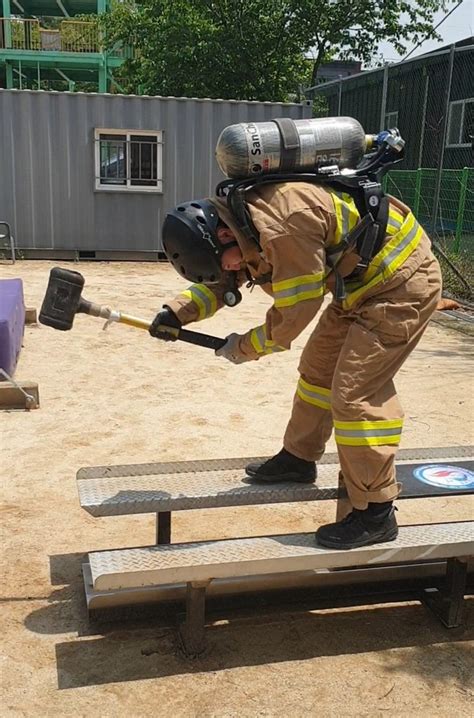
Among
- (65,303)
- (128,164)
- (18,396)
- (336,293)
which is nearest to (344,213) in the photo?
(336,293)

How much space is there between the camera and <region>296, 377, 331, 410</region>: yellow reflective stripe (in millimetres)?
3479

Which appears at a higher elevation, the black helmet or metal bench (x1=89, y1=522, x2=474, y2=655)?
the black helmet

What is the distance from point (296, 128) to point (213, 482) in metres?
1.60

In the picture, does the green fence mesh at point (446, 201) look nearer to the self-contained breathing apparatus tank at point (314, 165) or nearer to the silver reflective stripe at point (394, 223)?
the silver reflective stripe at point (394, 223)

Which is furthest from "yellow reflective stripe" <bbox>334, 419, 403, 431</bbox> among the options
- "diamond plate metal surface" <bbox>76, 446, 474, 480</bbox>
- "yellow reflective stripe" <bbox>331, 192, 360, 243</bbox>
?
"diamond plate metal surface" <bbox>76, 446, 474, 480</bbox>

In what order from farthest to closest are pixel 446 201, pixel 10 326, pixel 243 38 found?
pixel 243 38 → pixel 446 201 → pixel 10 326

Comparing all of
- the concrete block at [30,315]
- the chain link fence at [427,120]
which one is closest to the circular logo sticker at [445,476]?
the concrete block at [30,315]

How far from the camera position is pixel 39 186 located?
1425 cm

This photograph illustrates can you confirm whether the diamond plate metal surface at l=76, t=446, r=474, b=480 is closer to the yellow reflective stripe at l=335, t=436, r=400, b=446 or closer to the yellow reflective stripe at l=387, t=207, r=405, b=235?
the yellow reflective stripe at l=335, t=436, r=400, b=446

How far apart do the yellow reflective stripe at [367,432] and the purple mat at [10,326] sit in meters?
3.58

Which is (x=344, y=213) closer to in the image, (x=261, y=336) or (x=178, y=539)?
(x=261, y=336)

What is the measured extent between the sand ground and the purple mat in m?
0.32

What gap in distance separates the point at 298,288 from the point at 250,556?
1.01m

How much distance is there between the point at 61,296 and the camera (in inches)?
125
